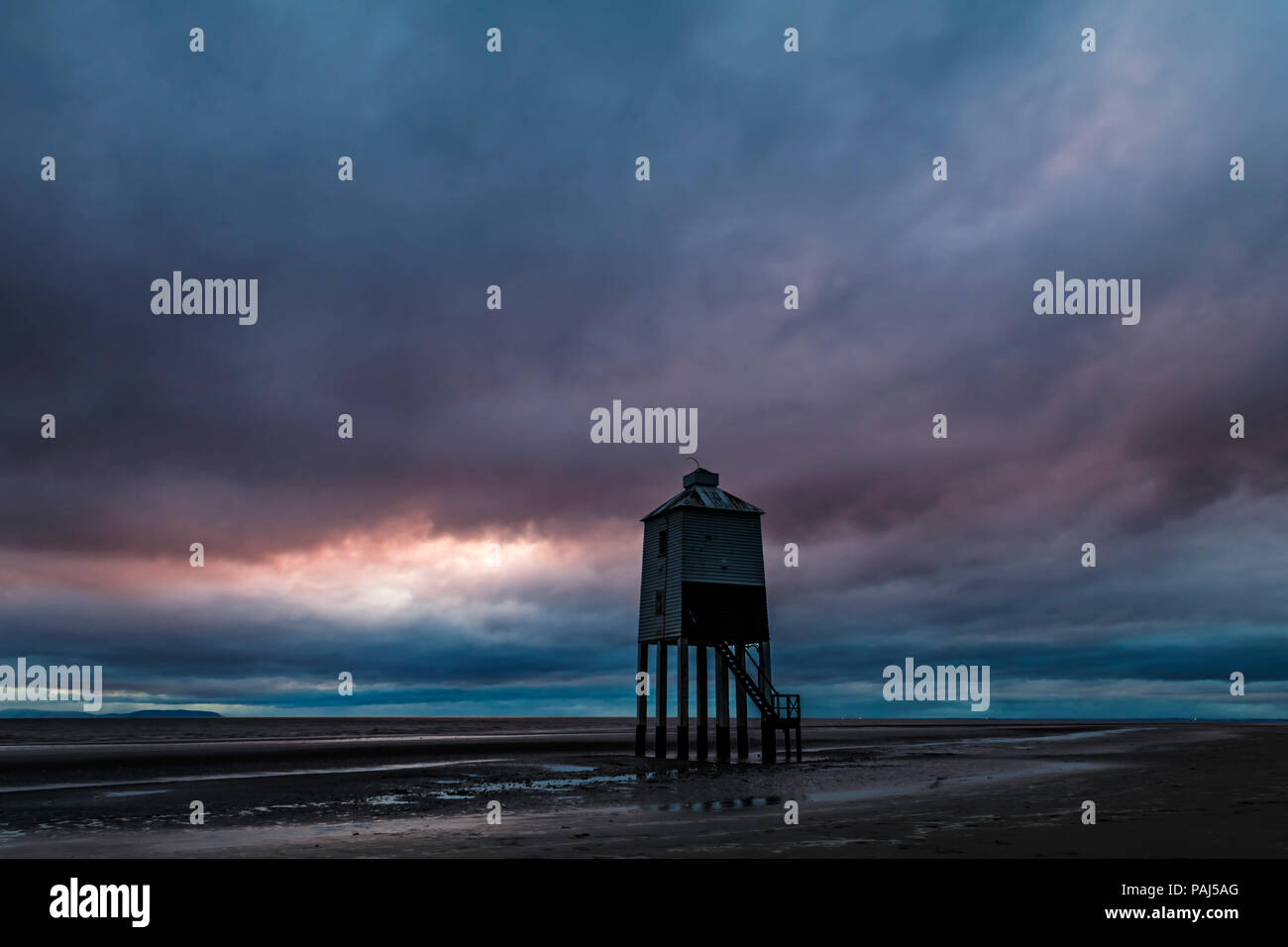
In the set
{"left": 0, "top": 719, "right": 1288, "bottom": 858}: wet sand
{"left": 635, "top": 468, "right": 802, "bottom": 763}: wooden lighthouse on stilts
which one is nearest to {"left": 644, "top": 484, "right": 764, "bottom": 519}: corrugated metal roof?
{"left": 635, "top": 468, "right": 802, "bottom": 763}: wooden lighthouse on stilts

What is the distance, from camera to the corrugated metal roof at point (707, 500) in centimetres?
3834

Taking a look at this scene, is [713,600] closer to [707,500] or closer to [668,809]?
[707,500]

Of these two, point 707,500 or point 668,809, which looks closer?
point 668,809

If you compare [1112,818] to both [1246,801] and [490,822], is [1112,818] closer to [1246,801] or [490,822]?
[1246,801]

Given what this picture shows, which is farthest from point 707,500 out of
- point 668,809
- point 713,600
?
point 668,809

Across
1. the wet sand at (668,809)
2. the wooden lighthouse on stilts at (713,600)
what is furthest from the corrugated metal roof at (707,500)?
the wet sand at (668,809)

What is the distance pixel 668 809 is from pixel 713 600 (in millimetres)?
17657

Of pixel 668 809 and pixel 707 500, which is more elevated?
pixel 707 500

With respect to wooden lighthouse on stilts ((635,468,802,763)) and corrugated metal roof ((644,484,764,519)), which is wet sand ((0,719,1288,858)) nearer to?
wooden lighthouse on stilts ((635,468,802,763))

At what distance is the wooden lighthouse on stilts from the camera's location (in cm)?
3766

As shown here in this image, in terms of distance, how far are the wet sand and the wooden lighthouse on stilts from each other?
8.17 feet

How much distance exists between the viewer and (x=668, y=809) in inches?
808
